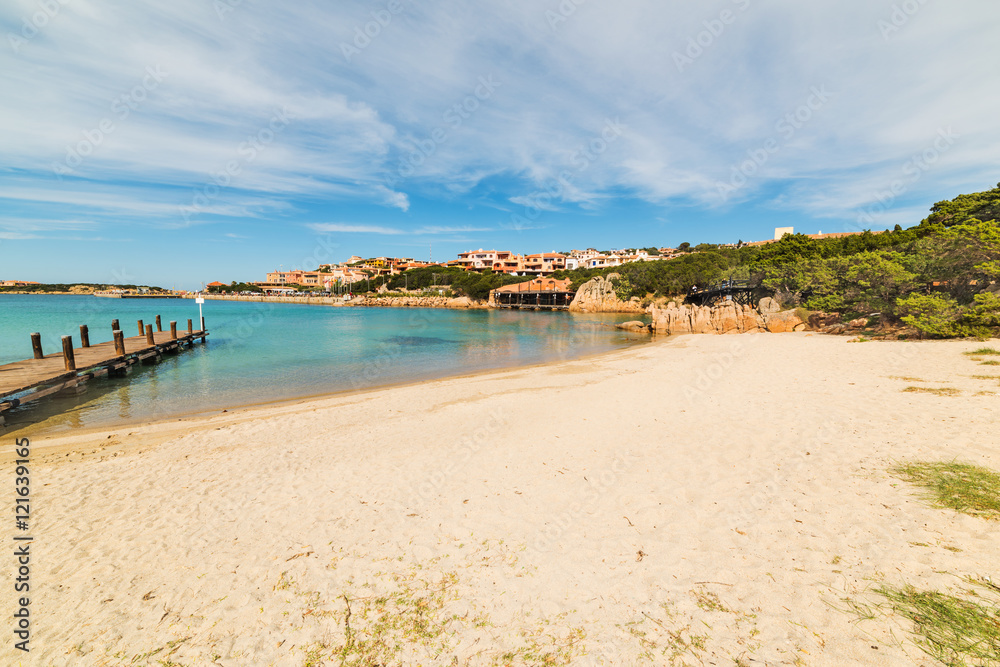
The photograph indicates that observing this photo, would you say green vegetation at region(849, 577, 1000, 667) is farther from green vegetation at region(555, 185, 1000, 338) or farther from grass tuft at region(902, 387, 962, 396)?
green vegetation at region(555, 185, 1000, 338)

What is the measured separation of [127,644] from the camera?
129 inches

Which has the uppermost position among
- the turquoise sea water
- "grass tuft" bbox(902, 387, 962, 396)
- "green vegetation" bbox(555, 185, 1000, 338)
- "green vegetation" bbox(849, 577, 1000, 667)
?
"green vegetation" bbox(555, 185, 1000, 338)

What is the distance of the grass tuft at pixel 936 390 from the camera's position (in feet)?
27.6

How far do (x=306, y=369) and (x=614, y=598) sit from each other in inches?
715

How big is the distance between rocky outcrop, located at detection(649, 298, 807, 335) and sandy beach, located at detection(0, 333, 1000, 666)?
67.7ft

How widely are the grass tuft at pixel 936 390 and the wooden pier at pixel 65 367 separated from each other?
891 inches

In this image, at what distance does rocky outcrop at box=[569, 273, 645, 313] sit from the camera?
63.5 meters

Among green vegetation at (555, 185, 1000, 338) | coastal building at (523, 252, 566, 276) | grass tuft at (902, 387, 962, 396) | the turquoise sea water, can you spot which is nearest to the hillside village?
coastal building at (523, 252, 566, 276)

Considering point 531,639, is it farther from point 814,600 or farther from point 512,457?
point 512,457

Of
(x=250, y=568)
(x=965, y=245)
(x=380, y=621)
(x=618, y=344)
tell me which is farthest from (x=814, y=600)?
(x=618, y=344)

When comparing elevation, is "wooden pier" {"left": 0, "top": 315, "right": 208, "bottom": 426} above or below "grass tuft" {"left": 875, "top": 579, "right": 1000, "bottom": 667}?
below

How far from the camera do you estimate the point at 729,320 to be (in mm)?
30953

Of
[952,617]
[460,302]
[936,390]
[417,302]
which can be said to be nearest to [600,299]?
[460,302]

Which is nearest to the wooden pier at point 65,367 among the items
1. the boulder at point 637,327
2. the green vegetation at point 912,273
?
the green vegetation at point 912,273
